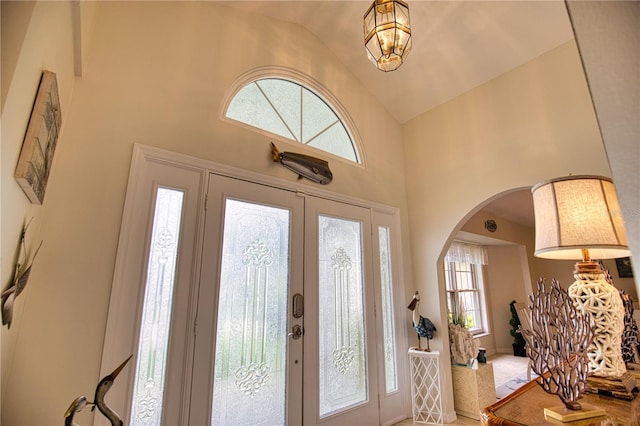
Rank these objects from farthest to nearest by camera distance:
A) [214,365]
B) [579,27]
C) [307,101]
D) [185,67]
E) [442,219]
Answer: [442,219], [307,101], [185,67], [214,365], [579,27]

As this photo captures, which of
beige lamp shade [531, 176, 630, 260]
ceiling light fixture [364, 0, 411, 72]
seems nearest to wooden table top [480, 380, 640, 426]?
beige lamp shade [531, 176, 630, 260]

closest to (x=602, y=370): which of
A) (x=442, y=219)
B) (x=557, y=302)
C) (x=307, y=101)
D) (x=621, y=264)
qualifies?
(x=557, y=302)

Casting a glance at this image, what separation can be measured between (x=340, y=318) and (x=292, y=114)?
197 centimetres

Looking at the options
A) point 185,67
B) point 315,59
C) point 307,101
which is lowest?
point 185,67

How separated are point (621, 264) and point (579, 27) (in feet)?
24.8

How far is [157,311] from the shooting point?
192cm

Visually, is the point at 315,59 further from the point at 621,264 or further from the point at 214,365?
the point at 621,264

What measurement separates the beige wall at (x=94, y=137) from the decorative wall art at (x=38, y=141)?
4cm

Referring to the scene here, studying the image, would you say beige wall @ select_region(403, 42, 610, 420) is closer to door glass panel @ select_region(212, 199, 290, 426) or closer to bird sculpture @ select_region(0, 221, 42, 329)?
door glass panel @ select_region(212, 199, 290, 426)

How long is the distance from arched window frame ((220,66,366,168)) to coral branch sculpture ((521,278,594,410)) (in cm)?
223

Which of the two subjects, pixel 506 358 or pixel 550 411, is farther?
pixel 506 358

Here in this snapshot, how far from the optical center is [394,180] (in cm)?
369

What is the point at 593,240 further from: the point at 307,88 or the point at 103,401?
the point at 307,88

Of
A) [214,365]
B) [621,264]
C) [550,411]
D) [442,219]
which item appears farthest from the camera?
[621,264]
